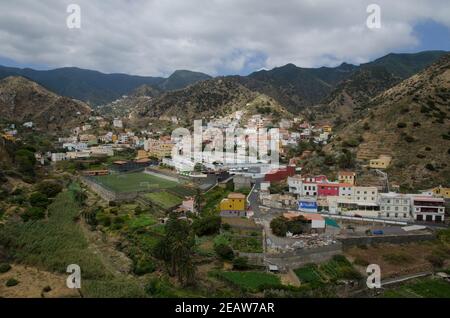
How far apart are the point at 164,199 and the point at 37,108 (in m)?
72.2

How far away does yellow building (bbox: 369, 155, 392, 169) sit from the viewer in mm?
36219

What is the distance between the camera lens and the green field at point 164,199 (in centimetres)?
3180

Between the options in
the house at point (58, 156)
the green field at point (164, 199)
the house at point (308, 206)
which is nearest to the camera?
the house at point (308, 206)

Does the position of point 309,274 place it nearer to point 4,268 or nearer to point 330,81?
point 4,268

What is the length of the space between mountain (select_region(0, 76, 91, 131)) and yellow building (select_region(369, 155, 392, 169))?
230ft

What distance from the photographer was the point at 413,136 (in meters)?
39.8

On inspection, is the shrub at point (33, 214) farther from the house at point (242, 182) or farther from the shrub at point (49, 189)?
the house at point (242, 182)

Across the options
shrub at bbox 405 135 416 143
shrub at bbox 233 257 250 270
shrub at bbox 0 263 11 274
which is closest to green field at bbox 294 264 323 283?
shrub at bbox 233 257 250 270

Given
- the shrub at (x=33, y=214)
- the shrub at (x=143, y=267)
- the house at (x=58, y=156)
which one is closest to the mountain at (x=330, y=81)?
the house at (x=58, y=156)

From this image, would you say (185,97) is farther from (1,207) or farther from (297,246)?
(297,246)

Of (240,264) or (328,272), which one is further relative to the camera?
(240,264)

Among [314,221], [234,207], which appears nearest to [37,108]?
[234,207]

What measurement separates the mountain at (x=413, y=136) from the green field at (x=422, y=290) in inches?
555
